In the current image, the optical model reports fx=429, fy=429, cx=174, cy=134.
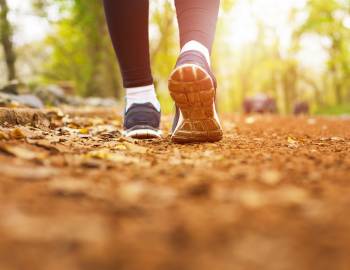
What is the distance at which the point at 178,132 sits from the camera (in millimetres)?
1683

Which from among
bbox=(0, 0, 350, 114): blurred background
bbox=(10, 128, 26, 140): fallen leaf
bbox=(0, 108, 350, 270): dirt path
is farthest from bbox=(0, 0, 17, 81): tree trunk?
bbox=(0, 108, 350, 270): dirt path

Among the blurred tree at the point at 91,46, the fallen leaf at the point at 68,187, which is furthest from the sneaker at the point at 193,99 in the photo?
the blurred tree at the point at 91,46

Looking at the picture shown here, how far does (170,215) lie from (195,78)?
3.01 feet

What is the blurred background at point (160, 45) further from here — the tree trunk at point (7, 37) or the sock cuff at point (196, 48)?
the sock cuff at point (196, 48)

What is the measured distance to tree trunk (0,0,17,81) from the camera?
933 cm

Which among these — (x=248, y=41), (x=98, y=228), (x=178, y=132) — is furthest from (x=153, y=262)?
(x=248, y=41)

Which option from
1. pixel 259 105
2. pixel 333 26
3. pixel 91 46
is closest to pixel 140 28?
pixel 91 46

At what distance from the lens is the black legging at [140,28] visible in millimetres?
1737

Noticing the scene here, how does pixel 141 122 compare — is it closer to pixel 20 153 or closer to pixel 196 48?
pixel 196 48

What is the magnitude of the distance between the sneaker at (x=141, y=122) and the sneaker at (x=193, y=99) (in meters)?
0.13

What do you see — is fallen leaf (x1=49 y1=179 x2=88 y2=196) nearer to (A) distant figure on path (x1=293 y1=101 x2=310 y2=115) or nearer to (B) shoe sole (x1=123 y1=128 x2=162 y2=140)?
(B) shoe sole (x1=123 y1=128 x2=162 y2=140)

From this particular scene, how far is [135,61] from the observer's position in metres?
1.84

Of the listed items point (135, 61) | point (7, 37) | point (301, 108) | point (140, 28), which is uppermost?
point (7, 37)

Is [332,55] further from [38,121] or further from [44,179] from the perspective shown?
[44,179]
